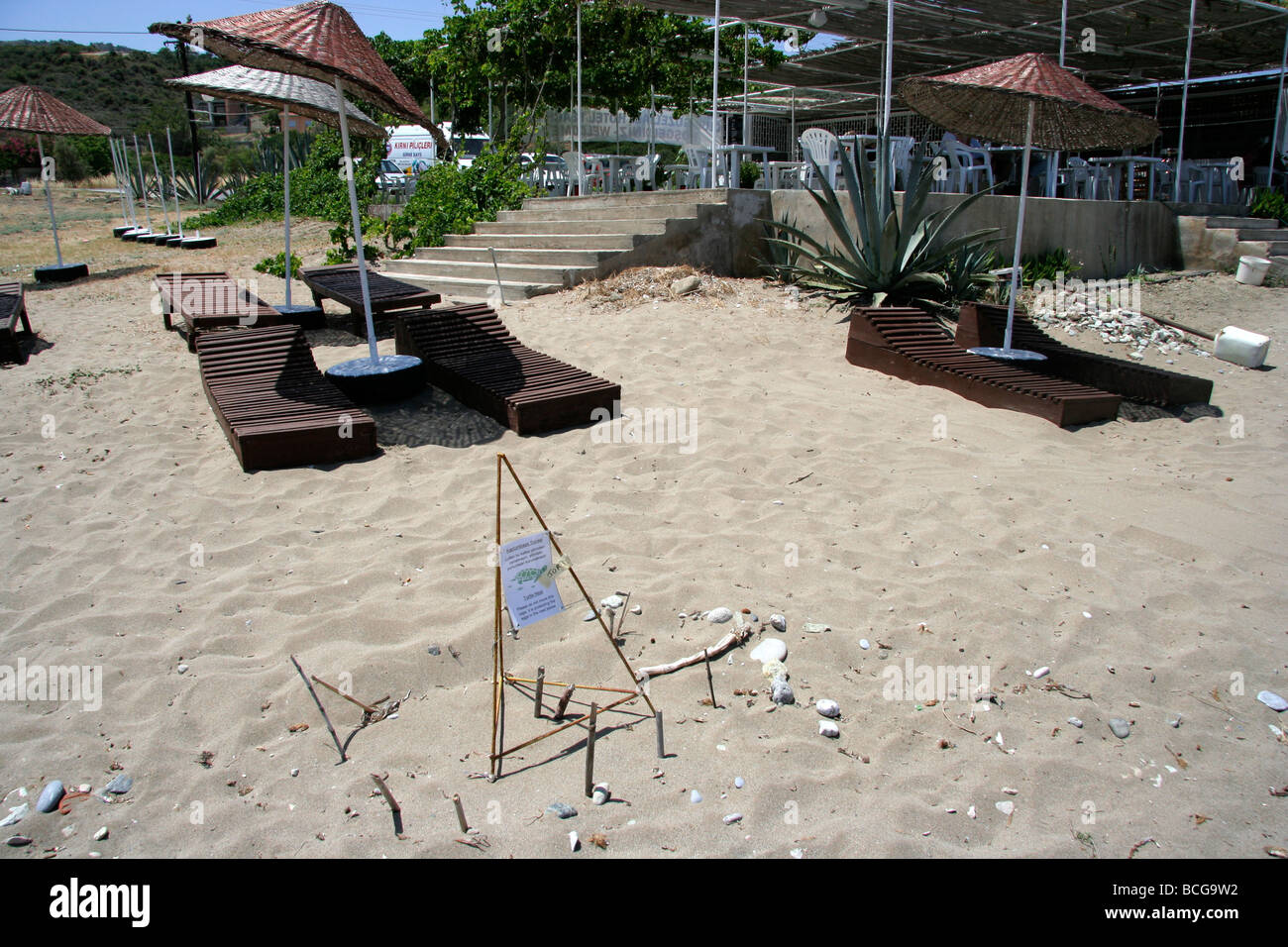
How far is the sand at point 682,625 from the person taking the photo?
2225 millimetres

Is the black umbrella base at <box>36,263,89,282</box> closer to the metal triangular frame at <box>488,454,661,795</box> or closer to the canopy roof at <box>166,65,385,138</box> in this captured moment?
the canopy roof at <box>166,65,385,138</box>

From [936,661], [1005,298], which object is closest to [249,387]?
[936,661]

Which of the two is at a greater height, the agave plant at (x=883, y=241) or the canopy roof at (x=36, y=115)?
the canopy roof at (x=36, y=115)

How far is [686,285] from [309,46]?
4.39 m

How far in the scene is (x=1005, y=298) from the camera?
823cm

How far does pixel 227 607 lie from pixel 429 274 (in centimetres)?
709

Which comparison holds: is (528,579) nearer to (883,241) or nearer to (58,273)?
(883,241)

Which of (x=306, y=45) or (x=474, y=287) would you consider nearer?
(x=306, y=45)

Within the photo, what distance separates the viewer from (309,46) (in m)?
4.24

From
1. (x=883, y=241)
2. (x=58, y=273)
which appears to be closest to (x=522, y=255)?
(x=883, y=241)

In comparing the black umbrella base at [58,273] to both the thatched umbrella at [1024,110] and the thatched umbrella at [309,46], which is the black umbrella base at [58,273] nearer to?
the thatched umbrella at [309,46]

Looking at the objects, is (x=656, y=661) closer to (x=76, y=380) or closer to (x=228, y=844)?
(x=228, y=844)

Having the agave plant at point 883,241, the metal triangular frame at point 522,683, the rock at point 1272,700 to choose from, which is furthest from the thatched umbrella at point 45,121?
the rock at point 1272,700

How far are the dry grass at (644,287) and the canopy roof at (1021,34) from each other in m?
3.57
